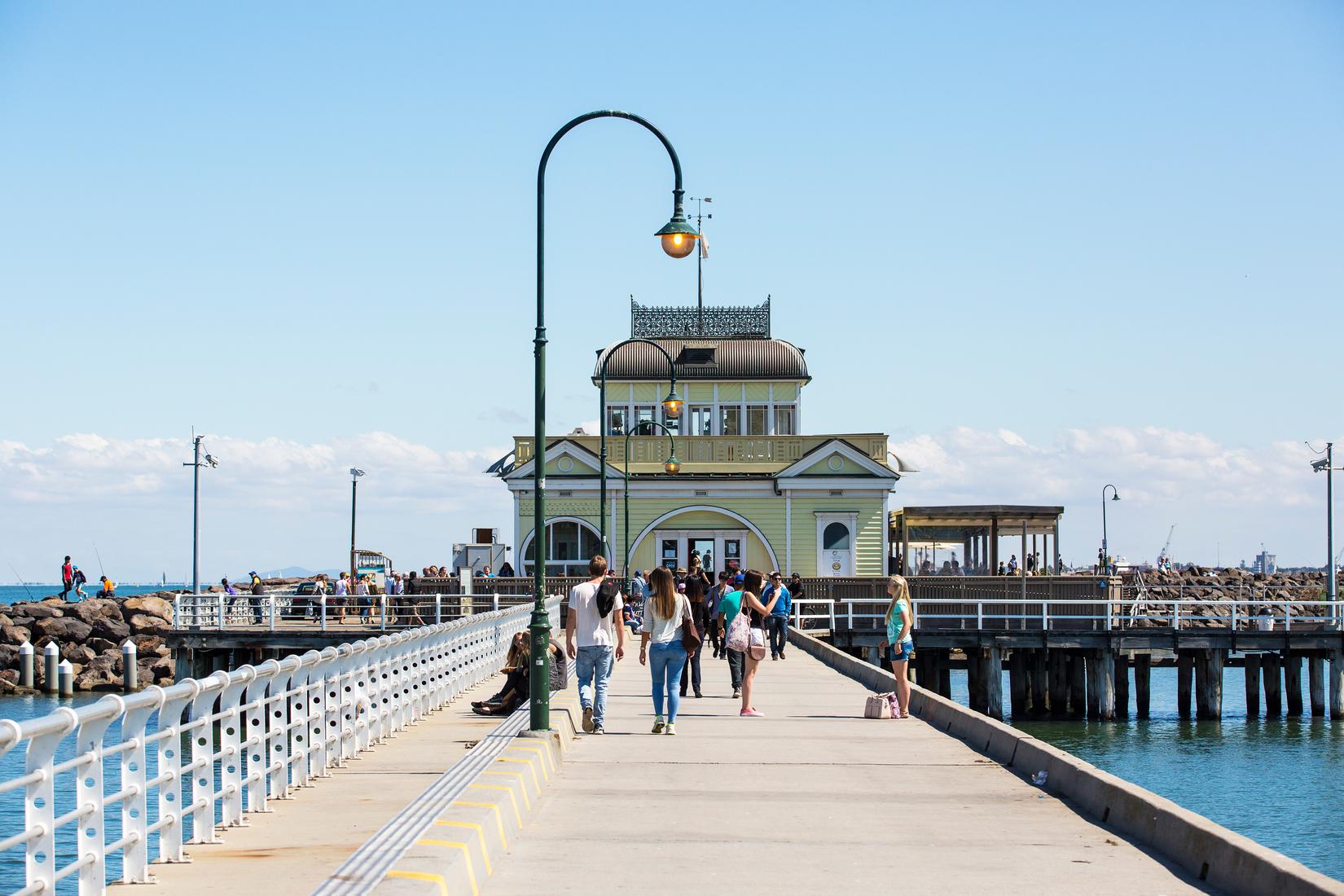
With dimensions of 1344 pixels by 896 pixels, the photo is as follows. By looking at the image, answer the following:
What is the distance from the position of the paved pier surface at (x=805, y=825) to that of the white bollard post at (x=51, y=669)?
38.7m

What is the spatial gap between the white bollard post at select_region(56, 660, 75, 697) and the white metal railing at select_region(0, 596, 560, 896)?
3085 cm

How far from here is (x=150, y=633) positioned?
5859cm

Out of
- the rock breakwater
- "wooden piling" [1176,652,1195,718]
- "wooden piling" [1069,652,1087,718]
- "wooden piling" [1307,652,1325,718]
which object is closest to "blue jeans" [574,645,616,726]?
"wooden piling" [1069,652,1087,718]

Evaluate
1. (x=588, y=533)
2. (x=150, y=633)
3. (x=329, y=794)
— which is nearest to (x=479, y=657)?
(x=329, y=794)

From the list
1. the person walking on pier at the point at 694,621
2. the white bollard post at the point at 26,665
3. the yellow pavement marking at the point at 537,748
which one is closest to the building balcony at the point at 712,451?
the white bollard post at the point at 26,665

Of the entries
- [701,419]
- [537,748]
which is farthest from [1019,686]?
[537,748]

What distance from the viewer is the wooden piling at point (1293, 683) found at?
1661 inches

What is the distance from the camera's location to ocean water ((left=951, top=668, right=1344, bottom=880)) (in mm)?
25828

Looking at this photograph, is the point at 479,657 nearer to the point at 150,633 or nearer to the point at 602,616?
the point at 602,616

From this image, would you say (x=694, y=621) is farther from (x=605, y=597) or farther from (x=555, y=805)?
(x=555, y=805)

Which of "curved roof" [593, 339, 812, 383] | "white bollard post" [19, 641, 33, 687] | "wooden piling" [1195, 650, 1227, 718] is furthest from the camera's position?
"curved roof" [593, 339, 812, 383]

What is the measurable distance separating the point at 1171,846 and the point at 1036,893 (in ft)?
5.47

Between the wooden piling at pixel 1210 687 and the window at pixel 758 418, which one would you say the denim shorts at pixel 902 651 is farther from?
the window at pixel 758 418

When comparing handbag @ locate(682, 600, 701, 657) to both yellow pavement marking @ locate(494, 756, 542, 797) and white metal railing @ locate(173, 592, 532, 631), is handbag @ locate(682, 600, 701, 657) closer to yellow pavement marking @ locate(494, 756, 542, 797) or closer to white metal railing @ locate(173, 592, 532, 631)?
yellow pavement marking @ locate(494, 756, 542, 797)
